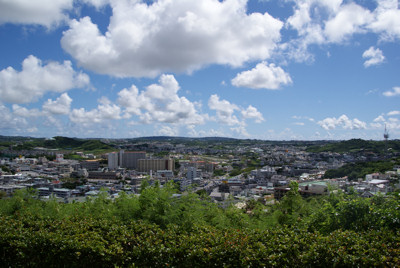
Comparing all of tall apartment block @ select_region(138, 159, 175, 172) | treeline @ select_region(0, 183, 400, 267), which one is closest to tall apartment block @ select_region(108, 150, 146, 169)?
tall apartment block @ select_region(138, 159, 175, 172)

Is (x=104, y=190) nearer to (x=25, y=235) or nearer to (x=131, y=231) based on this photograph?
(x=25, y=235)

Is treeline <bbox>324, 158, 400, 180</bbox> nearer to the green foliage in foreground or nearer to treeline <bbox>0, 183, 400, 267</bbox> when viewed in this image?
treeline <bbox>0, 183, 400, 267</bbox>

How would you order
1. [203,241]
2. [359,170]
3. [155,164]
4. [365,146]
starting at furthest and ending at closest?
[365,146] → [155,164] → [359,170] → [203,241]

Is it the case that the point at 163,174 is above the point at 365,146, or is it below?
below

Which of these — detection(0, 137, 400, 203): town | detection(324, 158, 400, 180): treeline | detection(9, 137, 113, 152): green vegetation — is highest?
detection(9, 137, 113, 152): green vegetation

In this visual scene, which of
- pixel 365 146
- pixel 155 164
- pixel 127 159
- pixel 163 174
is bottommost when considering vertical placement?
pixel 163 174

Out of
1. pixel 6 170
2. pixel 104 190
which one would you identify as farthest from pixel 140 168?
pixel 104 190

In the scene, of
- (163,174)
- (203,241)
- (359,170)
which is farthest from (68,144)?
(203,241)

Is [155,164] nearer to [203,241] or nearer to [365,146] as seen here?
[365,146]

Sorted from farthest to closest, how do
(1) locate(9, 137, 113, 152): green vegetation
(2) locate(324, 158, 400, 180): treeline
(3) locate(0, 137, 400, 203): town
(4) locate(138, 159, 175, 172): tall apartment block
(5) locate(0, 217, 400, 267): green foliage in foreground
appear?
(1) locate(9, 137, 113, 152): green vegetation → (4) locate(138, 159, 175, 172): tall apartment block → (2) locate(324, 158, 400, 180): treeline → (3) locate(0, 137, 400, 203): town → (5) locate(0, 217, 400, 267): green foliage in foreground

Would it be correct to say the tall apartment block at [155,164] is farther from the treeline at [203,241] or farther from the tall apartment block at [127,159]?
the treeline at [203,241]

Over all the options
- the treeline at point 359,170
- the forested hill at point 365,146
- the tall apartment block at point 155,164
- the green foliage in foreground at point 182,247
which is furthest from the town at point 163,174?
the green foliage in foreground at point 182,247
